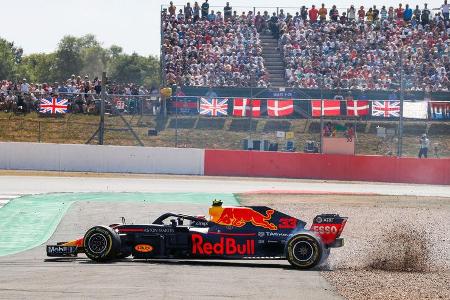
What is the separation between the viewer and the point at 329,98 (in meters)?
41.7

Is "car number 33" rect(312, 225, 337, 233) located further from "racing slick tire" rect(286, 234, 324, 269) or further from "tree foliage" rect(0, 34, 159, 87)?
"tree foliage" rect(0, 34, 159, 87)

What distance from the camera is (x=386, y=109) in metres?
38.8

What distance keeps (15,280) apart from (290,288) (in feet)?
11.6

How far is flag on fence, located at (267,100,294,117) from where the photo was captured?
39062mm

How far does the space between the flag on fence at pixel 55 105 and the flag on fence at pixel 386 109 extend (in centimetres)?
1312

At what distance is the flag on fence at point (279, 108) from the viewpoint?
1538 inches

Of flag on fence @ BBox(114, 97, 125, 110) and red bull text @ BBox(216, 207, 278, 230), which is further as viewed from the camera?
flag on fence @ BBox(114, 97, 125, 110)

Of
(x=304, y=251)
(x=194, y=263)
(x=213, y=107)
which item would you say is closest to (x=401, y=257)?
(x=304, y=251)

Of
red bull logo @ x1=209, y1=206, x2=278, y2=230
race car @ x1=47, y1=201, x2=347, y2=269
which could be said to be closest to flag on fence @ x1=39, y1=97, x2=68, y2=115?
race car @ x1=47, y1=201, x2=347, y2=269

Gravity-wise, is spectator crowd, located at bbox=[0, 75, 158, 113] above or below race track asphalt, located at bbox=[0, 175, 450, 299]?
above

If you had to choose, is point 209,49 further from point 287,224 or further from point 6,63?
point 6,63

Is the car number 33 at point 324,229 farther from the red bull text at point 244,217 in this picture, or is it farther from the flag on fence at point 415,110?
the flag on fence at point 415,110

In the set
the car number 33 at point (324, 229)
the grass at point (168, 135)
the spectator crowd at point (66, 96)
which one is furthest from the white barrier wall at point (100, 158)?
the car number 33 at point (324, 229)

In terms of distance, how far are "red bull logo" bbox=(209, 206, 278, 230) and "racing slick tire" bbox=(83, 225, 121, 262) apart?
1.59 metres
